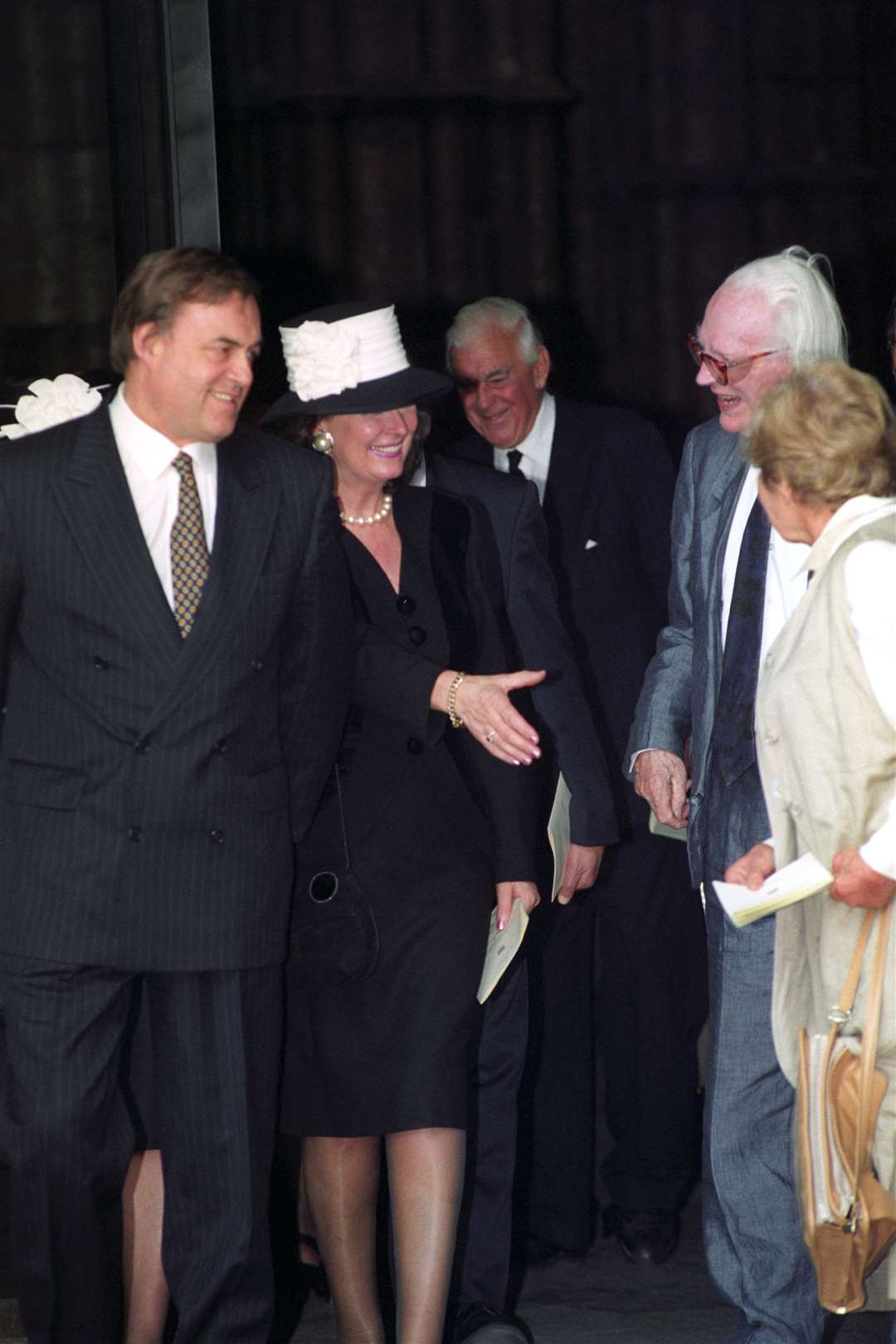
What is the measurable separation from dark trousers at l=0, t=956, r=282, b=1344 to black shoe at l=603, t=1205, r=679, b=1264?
1.20m

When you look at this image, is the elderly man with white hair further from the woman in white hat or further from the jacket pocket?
the jacket pocket

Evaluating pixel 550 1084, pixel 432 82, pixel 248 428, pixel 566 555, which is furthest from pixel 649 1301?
pixel 432 82

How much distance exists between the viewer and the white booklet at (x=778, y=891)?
3275 mm

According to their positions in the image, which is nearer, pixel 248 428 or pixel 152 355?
pixel 152 355

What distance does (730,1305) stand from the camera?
4.32 m

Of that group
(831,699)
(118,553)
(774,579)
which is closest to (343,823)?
(118,553)

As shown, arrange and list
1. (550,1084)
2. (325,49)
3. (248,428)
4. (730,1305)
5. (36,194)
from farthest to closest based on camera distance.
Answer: (325,49) → (36,194) → (550,1084) → (730,1305) → (248,428)

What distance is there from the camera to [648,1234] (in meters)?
4.62

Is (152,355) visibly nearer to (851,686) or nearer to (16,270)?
(851,686)

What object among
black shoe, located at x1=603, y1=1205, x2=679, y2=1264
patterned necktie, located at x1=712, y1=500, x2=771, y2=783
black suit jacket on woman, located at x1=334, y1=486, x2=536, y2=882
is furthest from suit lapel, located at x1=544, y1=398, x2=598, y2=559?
black shoe, located at x1=603, y1=1205, x2=679, y2=1264

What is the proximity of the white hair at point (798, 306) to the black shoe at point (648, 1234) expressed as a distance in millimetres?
1861

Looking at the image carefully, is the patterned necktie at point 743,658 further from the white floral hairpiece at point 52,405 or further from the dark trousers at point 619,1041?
the white floral hairpiece at point 52,405

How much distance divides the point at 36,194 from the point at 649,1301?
301cm

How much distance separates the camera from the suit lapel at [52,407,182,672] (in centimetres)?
340
